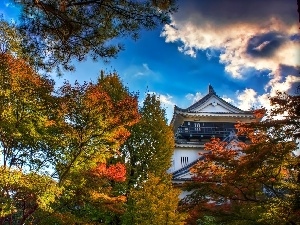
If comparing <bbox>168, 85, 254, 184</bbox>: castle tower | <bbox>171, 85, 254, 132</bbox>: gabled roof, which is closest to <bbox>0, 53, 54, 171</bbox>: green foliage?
<bbox>168, 85, 254, 184</bbox>: castle tower

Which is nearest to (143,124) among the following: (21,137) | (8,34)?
(21,137)

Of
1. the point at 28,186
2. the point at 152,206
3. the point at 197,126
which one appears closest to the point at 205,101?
the point at 197,126

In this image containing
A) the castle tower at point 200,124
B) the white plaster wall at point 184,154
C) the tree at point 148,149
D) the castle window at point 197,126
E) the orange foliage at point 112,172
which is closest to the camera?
the orange foliage at point 112,172

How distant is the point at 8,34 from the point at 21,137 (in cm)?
357

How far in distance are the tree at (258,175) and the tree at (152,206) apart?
3.89 feet

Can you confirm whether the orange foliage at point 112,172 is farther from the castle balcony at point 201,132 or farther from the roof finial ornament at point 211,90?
the roof finial ornament at point 211,90

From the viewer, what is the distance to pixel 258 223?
468 inches

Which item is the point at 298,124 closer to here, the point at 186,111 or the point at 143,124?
the point at 143,124

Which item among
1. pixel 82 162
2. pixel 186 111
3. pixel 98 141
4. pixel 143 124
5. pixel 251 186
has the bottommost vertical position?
pixel 251 186

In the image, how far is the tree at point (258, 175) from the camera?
31.9 ft

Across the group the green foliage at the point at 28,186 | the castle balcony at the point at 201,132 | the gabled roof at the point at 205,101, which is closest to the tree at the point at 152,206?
the green foliage at the point at 28,186

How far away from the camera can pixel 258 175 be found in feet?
39.5

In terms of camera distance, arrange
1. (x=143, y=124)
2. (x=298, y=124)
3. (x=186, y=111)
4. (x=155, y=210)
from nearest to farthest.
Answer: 1. (x=298, y=124)
2. (x=155, y=210)
3. (x=143, y=124)
4. (x=186, y=111)

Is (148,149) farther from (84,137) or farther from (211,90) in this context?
(211,90)
